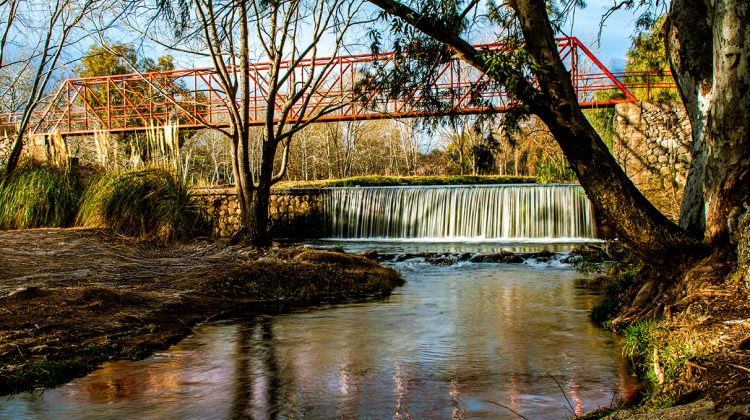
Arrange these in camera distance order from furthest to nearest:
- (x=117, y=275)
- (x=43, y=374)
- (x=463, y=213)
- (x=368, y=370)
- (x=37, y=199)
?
(x=463, y=213) < (x=37, y=199) < (x=117, y=275) < (x=368, y=370) < (x=43, y=374)

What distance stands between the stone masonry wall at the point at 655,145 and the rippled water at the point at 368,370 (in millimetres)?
11925

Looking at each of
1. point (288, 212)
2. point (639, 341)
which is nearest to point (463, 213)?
point (288, 212)

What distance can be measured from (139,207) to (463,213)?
28.3 feet

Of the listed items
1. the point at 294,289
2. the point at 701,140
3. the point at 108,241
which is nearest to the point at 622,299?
the point at 701,140

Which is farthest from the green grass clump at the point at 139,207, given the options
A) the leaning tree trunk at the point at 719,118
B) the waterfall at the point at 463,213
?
the waterfall at the point at 463,213

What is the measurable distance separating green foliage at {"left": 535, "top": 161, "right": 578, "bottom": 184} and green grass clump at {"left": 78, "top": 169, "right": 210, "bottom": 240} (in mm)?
12569

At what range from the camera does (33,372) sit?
3.71 metres

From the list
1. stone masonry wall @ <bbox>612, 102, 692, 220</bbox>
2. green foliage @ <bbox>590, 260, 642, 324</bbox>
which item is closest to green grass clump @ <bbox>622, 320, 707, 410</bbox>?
green foliage @ <bbox>590, 260, 642, 324</bbox>

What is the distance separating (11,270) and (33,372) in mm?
2753

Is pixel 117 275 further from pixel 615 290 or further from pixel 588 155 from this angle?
pixel 615 290

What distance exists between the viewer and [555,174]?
20109mm

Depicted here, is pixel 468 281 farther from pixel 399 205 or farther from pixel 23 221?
pixel 399 205

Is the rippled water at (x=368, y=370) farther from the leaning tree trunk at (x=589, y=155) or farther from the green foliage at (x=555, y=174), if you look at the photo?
the green foliage at (x=555, y=174)

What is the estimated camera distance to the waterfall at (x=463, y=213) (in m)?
15.6
